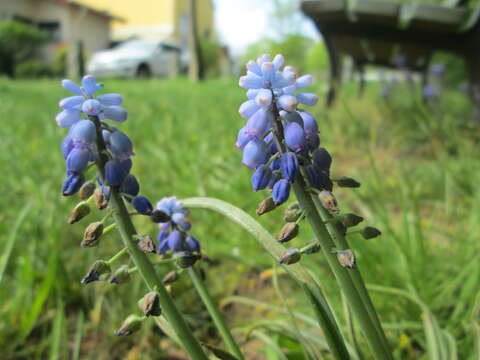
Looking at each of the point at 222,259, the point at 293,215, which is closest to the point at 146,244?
the point at 293,215

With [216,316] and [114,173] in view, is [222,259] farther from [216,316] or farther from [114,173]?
[114,173]

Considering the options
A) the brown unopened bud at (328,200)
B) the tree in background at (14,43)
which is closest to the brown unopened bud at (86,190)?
the brown unopened bud at (328,200)

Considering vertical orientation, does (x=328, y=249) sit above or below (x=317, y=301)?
above

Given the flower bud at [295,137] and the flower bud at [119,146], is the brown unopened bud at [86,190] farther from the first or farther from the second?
the flower bud at [295,137]

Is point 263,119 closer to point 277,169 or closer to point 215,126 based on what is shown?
point 277,169

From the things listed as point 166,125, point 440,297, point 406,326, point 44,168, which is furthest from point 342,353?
point 166,125

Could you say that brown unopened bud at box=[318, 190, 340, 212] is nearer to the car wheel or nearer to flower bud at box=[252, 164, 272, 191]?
flower bud at box=[252, 164, 272, 191]

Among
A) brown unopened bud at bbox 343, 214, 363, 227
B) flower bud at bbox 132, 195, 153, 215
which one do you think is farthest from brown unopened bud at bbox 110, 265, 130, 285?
brown unopened bud at bbox 343, 214, 363, 227
